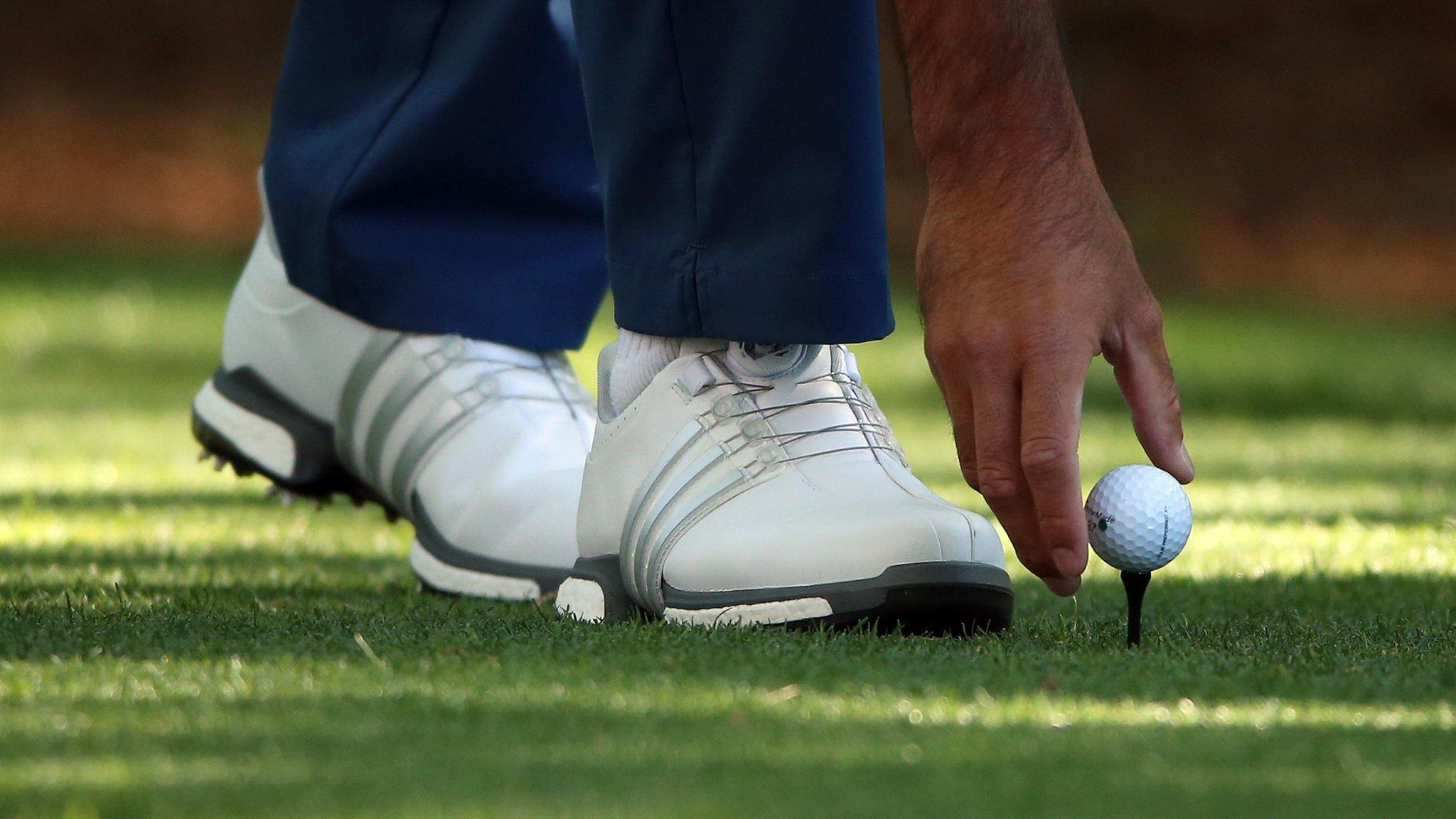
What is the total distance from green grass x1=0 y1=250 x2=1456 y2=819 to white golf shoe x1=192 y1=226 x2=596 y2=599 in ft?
0.32

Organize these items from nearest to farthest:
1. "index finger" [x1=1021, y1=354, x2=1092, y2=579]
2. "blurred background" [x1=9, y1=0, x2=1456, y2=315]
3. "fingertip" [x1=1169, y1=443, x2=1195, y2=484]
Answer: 1. "index finger" [x1=1021, y1=354, x2=1092, y2=579]
2. "fingertip" [x1=1169, y1=443, x2=1195, y2=484]
3. "blurred background" [x1=9, y1=0, x2=1456, y2=315]

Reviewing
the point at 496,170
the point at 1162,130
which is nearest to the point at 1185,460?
the point at 496,170

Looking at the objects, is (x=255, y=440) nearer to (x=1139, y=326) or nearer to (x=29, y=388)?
(x=1139, y=326)

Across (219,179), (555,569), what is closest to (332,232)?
(555,569)

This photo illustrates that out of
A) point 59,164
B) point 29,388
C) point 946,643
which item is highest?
point 946,643

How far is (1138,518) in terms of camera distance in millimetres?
1345

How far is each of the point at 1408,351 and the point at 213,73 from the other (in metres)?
11.0

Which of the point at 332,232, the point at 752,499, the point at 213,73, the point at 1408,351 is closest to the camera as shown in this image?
the point at 752,499

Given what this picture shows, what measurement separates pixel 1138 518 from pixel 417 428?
2.79 feet

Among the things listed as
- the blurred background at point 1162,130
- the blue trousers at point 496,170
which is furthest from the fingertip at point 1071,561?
the blurred background at point 1162,130

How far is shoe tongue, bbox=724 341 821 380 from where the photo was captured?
1.45 metres

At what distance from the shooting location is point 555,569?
1.70m

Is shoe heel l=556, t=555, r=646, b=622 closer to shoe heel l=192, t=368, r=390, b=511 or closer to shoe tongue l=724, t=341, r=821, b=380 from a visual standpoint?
shoe tongue l=724, t=341, r=821, b=380

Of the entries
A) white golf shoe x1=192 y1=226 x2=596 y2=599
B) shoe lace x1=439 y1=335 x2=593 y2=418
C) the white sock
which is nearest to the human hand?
the white sock
